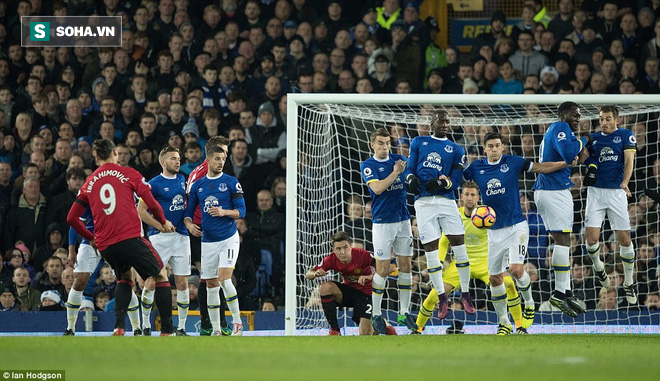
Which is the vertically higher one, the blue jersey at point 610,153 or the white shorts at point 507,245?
the blue jersey at point 610,153

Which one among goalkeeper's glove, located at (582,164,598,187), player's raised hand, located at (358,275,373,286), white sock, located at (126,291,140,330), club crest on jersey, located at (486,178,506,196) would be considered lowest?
white sock, located at (126,291,140,330)

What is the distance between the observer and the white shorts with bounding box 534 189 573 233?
29.2 ft

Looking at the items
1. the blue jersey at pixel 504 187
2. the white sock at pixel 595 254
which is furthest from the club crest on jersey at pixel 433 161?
the white sock at pixel 595 254

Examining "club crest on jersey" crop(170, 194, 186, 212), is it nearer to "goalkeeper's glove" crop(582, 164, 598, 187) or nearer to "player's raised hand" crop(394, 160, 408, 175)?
"player's raised hand" crop(394, 160, 408, 175)

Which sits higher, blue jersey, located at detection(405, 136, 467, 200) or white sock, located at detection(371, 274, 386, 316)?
blue jersey, located at detection(405, 136, 467, 200)

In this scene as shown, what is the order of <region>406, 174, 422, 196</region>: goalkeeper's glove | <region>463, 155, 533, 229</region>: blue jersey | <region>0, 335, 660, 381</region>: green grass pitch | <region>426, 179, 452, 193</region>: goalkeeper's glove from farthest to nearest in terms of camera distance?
<region>463, 155, 533, 229</region>: blue jersey, <region>426, 179, 452, 193</region>: goalkeeper's glove, <region>406, 174, 422, 196</region>: goalkeeper's glove, <region>0, 335, 660, 381</region>: green grass pitch

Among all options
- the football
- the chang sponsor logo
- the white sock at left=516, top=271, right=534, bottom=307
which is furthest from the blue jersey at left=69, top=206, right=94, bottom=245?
the chang sponsor logo

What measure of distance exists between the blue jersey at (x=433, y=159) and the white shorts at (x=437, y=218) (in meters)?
0.08

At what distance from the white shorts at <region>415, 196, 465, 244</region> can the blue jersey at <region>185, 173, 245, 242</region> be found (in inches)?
69.7

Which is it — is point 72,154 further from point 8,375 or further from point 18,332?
point 8,375

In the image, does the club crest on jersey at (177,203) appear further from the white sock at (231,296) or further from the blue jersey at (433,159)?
the blue jersey at (433,159)

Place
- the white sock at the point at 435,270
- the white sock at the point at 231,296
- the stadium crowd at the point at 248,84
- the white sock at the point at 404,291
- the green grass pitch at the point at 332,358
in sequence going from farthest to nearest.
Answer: the stadium crowd at the point at 248,84 < the white sock at the point at 404,291 < the white sock at the point at 231,296 < the white sock at the point at 435,270 < the green grass pitch at the point at 332,358

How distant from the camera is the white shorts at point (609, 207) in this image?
9.30 m

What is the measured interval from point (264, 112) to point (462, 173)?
392 centimetres
